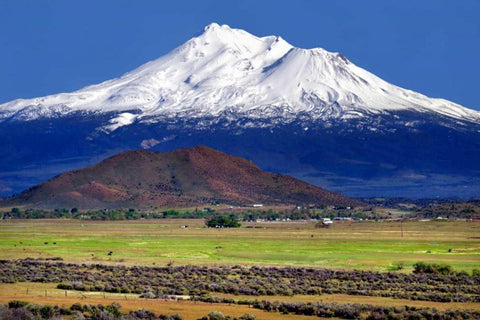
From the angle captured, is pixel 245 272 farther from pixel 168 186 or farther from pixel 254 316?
pixel 168 186

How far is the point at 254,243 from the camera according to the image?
96.6 m

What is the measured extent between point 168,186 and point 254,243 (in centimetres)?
9260

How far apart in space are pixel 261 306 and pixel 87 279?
12.3 m

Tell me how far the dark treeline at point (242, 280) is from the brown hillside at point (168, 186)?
360 feet

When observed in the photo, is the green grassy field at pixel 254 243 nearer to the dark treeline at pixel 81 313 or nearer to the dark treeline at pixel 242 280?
the dark treeline at pixel 242 280

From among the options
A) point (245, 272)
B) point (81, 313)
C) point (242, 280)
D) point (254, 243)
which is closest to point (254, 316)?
point (81, 313)

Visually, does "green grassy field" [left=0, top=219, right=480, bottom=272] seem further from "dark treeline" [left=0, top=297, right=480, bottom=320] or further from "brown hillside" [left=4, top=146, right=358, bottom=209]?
"brown hillside" [left=4, top=146, right=358, bottom=209]

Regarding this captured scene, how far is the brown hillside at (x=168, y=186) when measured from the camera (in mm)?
179125

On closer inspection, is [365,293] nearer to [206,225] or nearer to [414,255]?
[414,255]

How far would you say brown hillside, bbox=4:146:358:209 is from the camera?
179m

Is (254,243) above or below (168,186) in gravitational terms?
below

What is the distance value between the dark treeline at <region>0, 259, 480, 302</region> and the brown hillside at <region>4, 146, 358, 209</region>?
360 feet

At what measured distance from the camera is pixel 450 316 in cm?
4541

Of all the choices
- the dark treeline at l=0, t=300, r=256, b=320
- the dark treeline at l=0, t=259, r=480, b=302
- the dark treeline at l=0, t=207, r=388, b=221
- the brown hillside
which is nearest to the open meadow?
the dark treeline at l=0, t=259, r=480, b=302
